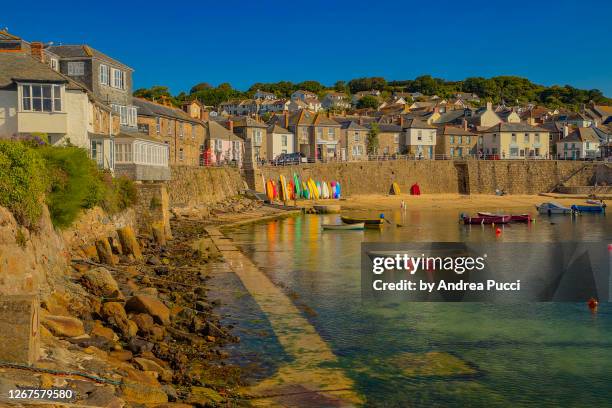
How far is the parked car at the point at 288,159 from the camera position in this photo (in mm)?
78812

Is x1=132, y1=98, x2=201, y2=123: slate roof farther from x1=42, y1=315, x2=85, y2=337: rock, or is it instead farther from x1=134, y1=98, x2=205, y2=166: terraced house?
x1=42, y1=315, x2=85, y2=337: rock

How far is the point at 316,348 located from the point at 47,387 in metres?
8.12

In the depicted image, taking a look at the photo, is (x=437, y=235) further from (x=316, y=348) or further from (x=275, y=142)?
(x=275, y=142)

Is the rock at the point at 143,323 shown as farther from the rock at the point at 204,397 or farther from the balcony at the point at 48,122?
the balcony at the point at 48,122

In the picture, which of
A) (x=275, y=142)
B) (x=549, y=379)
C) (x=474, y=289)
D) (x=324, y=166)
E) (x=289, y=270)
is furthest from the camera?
(x=275, y=142)

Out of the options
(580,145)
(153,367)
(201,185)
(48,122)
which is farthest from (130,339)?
(580,145)

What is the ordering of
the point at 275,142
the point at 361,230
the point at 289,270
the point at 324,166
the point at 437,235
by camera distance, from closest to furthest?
the point at 289,270 → the point at 437,235 → the point at 361,230 → the point at 324,166 → the point at 275,142

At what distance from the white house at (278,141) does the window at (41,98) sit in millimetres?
57968

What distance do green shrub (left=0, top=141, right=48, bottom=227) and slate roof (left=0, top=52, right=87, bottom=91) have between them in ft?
41.0

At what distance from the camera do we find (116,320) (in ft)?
52.8

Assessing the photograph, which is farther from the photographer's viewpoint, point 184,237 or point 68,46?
point 68,46

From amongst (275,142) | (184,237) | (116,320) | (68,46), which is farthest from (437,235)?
(275,142)

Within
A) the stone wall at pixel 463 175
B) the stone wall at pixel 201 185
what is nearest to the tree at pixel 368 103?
the stone wall at pixel 463 175

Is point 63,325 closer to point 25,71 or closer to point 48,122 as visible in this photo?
point 48,122
